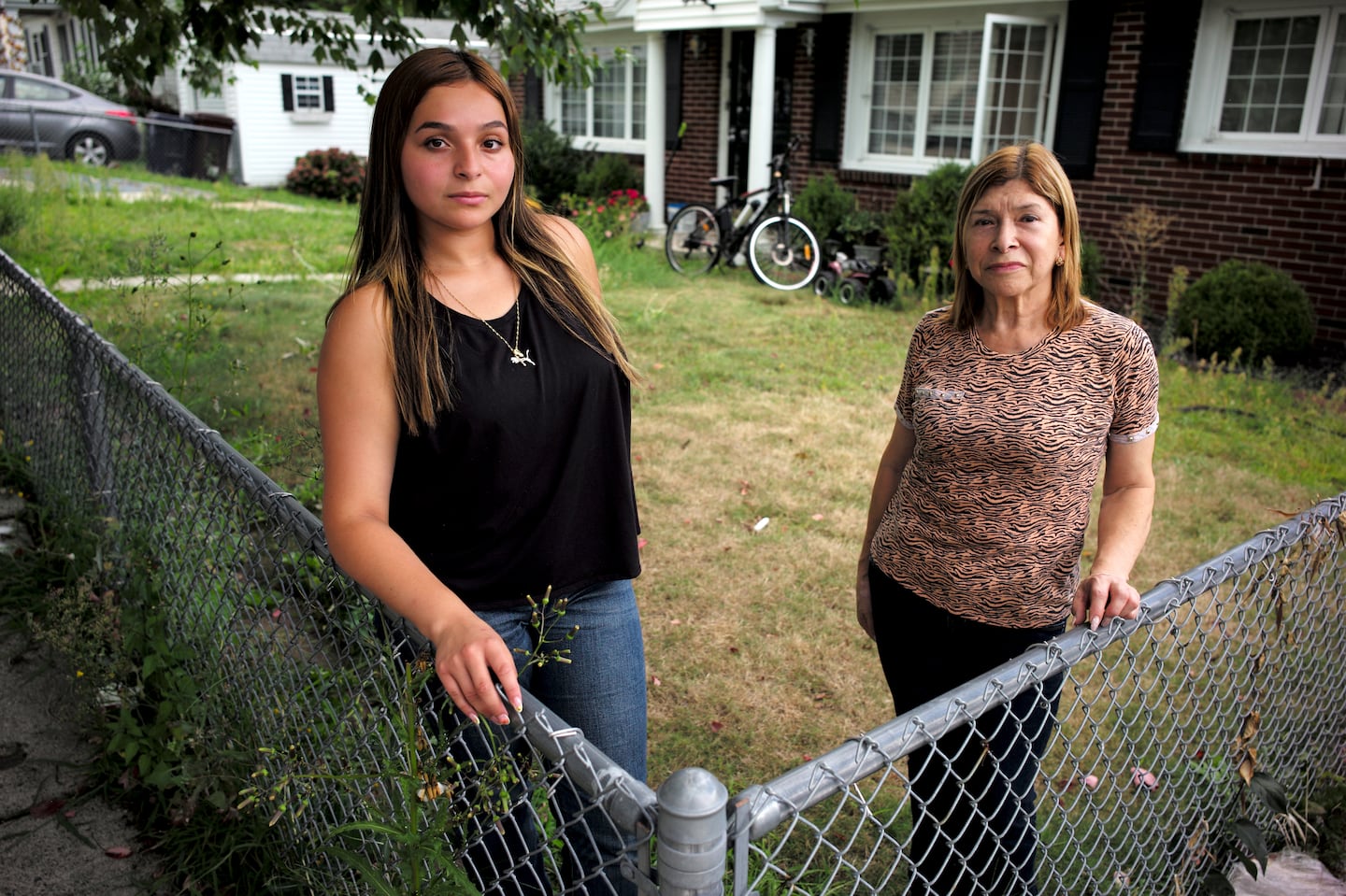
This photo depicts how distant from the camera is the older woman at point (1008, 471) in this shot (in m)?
1.94

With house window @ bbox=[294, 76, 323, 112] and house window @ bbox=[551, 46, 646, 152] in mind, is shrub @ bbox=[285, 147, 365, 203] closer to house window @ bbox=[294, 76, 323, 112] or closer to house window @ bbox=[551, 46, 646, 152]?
house window @ bbox=[294, 76, 323, 112]

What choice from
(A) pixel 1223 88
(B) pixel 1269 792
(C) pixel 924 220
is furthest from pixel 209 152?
(B) pixel 1269 792

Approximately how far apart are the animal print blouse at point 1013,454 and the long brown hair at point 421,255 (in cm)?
69

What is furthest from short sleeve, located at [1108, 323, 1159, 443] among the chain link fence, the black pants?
the black pants

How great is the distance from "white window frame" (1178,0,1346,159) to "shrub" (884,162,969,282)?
6.58ft

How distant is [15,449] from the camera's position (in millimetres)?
4578

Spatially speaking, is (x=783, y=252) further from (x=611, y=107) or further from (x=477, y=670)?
(x=477, y=670)

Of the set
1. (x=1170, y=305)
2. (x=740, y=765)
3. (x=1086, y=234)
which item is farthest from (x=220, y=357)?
(x=1086, y=234)

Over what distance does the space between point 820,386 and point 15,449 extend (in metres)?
4.77

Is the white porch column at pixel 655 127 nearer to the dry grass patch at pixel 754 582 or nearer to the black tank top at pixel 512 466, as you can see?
the dry grass patch at pixel 754 582

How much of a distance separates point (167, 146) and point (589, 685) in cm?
2129

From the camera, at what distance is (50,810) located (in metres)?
2.61

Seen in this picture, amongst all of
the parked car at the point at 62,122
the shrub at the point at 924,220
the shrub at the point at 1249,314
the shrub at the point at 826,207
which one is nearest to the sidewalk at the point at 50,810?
the shrub at the point at 1249,314

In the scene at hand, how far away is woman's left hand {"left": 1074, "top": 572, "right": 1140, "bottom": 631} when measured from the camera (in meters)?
1.74
